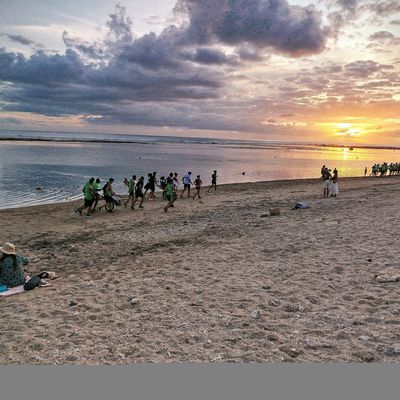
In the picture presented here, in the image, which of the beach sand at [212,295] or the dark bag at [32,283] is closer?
the beach sand at [212,295]

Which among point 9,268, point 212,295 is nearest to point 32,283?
point 9,268

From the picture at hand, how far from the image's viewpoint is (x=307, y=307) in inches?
251

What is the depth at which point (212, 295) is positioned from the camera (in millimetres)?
7184

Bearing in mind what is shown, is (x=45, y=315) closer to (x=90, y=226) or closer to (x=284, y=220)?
(x=90, y=226)

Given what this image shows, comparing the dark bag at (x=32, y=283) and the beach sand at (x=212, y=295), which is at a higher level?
the beach sand at (x=212, y=295)

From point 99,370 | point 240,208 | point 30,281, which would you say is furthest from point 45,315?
point 240,208

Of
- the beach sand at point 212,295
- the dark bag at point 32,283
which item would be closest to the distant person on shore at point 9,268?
the dark bag at point 32,283

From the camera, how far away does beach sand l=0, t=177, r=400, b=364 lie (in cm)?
524

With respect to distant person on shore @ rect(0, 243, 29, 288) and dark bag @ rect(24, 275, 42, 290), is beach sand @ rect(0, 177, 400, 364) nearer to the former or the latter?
dark bag @ rect(24, 275, 42, 290)

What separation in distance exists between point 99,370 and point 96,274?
14.0 ft

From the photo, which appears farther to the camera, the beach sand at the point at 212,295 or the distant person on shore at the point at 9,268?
the distant person on shore at the point at 9,268

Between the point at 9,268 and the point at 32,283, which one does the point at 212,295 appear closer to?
the point at 32,283

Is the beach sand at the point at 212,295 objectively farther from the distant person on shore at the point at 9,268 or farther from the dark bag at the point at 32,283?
the distant person on shore at the point at 9,268

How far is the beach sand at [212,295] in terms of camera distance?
5.24m
